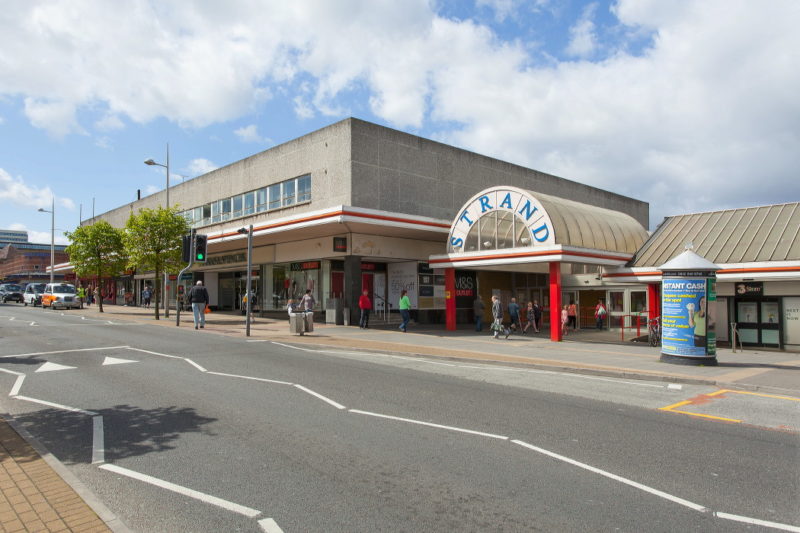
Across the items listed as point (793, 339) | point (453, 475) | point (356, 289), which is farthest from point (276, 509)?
point (356, 289)

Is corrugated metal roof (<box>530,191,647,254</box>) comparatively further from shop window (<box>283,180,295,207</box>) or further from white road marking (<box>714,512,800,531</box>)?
white road marking (<box>714,512,800,531</box>)

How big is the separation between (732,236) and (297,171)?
1924 centimetres

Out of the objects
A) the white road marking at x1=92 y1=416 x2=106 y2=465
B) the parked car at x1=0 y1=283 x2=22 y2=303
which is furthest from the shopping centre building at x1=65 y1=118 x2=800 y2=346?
the parked car at x1=0 y1=283 x2=22 y2=303

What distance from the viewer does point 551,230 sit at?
19766 millimetres

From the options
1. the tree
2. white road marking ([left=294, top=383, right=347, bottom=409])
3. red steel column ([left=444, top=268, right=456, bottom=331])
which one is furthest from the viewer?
the tree

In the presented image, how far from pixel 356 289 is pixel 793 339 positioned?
16.8 meters

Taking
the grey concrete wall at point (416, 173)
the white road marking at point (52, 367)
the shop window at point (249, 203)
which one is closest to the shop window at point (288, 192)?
the shop window at point (249, 203)

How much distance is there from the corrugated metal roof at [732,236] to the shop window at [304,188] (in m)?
15.0

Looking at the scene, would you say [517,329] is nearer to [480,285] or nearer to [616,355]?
[480,285]

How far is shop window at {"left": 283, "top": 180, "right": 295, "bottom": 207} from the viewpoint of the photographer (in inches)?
1082

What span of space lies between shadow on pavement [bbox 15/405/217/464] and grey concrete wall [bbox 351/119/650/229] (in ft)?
57.6

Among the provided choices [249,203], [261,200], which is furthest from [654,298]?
[249,203]

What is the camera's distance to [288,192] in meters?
27.8

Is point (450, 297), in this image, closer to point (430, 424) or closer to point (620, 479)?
point (430, 424)
